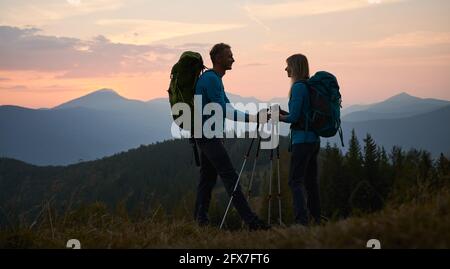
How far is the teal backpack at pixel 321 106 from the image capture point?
820cm

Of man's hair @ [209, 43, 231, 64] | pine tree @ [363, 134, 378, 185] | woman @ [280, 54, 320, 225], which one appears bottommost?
pine tree @ [363, 134, 378, 185]

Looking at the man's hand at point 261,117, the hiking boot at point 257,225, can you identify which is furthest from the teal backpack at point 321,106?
the hiking boot at point 257,225

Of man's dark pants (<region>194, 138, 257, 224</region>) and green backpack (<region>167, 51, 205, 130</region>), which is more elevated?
green backpack (<region>167, 51, 205, 130</region>)

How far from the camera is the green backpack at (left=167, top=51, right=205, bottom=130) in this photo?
8.52m

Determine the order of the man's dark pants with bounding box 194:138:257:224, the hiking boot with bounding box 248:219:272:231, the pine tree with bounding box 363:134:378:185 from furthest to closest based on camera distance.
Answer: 1. the pine tree with bounding box 363:134:378:185
2. the man's dark pants with bounding box 194:138:257:224
3. the hiking boot with bounding box 248:219:272:231

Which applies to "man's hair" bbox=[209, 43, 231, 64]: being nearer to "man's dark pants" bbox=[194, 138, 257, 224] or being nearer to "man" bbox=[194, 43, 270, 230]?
"man" bbox=[194, 43, 270, 230]

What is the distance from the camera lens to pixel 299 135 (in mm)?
8203

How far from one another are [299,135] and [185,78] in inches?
85.3

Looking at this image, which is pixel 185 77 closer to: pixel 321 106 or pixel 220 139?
pixel 220 139

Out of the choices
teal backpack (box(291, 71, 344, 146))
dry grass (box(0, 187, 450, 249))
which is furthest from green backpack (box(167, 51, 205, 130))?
dry grass (box(0, 187, 450, 249))

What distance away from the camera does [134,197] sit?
167 meters

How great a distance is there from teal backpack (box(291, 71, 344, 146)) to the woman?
91 mm

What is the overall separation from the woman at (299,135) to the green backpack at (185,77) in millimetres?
1556
